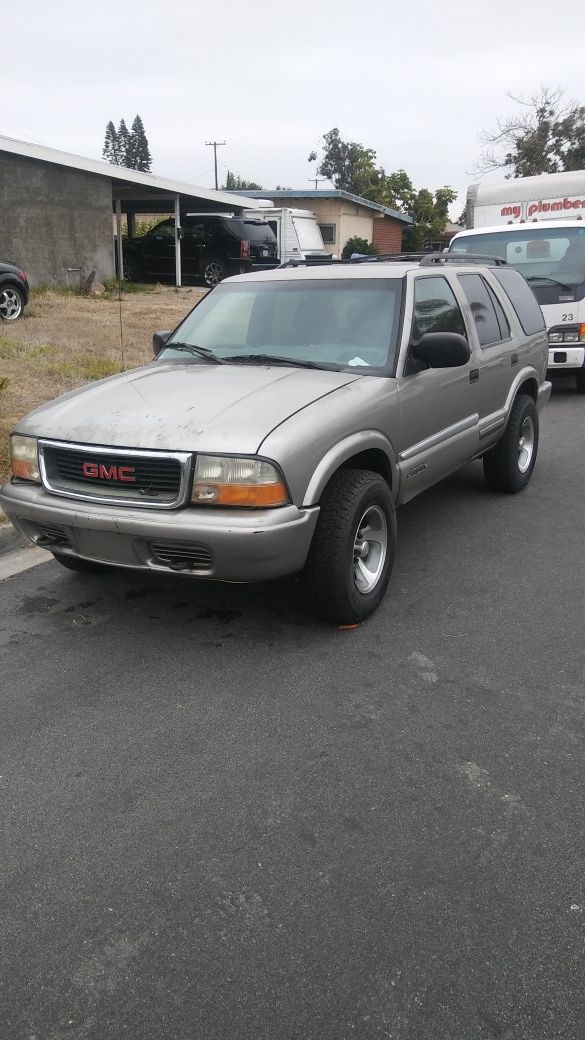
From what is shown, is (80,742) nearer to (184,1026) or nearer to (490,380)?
(184,1026)

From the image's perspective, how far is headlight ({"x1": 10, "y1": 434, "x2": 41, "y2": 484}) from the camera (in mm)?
4039

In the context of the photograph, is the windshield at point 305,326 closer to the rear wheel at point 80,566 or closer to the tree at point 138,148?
the rear wheel at point 80,566

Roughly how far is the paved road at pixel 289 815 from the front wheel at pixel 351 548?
162mm

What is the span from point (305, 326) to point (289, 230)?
2041cm

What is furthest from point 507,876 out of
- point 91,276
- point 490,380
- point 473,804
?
point 91,276

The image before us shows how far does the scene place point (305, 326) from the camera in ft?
15.7

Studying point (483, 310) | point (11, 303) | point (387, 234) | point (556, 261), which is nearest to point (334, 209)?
point (387, 234)

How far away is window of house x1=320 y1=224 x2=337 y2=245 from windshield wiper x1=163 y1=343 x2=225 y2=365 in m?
29.5

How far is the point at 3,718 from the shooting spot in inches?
133

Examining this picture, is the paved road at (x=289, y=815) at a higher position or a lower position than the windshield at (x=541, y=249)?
lower

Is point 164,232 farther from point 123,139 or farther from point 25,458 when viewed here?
point 123,139

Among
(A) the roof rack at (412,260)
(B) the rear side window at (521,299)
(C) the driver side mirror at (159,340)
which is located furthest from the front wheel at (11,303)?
(B) the rear side window at (521,299)

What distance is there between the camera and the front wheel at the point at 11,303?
41.9 feet

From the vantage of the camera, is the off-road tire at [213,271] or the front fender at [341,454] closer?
the front fender at [341,454]
